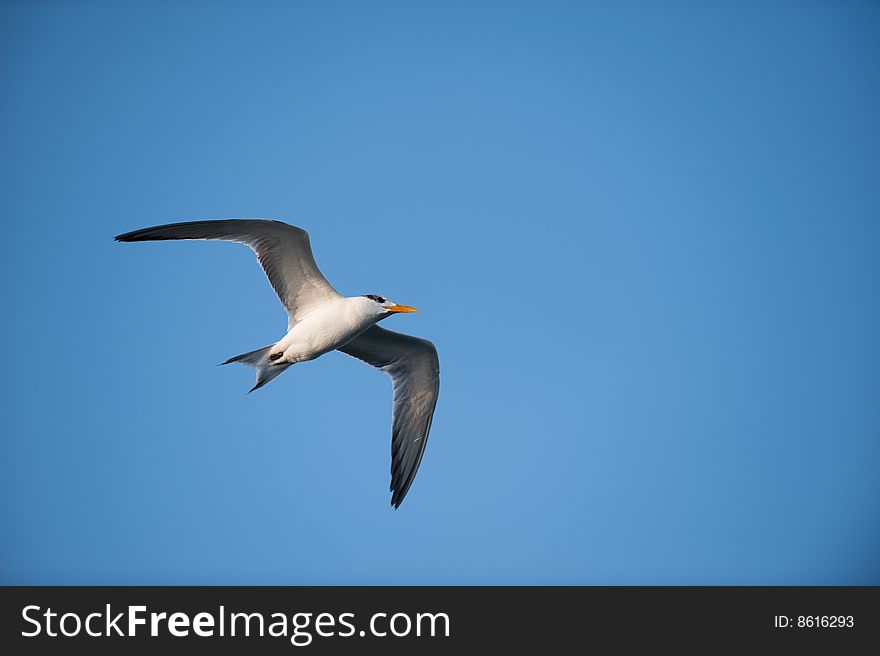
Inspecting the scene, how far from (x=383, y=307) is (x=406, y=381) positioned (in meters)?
1.57

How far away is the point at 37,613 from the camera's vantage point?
15.7 meters

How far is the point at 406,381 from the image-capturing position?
12695 millimetres

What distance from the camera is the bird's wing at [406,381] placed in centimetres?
1245

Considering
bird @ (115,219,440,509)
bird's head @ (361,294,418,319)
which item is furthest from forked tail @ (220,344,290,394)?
bird's head @ (361,294,418,319)

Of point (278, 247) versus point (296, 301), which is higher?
point (278, 247)

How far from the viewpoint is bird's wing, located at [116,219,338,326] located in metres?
11.0

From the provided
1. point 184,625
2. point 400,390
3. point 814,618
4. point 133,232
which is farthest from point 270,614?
point 814,618

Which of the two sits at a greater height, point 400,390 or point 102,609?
point 400,390

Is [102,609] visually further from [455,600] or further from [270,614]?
[455,600]

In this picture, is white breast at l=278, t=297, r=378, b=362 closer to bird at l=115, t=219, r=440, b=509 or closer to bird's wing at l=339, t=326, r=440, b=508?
bird at l=115, t=219, r=440, b=509

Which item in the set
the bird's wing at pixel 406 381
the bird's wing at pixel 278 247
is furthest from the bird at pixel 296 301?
the bird's wing at pixel 406 381

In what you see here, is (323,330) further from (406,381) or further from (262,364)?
(406,381)

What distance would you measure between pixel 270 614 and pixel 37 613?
378 centimetres

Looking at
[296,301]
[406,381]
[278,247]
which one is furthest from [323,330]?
[406,381]
